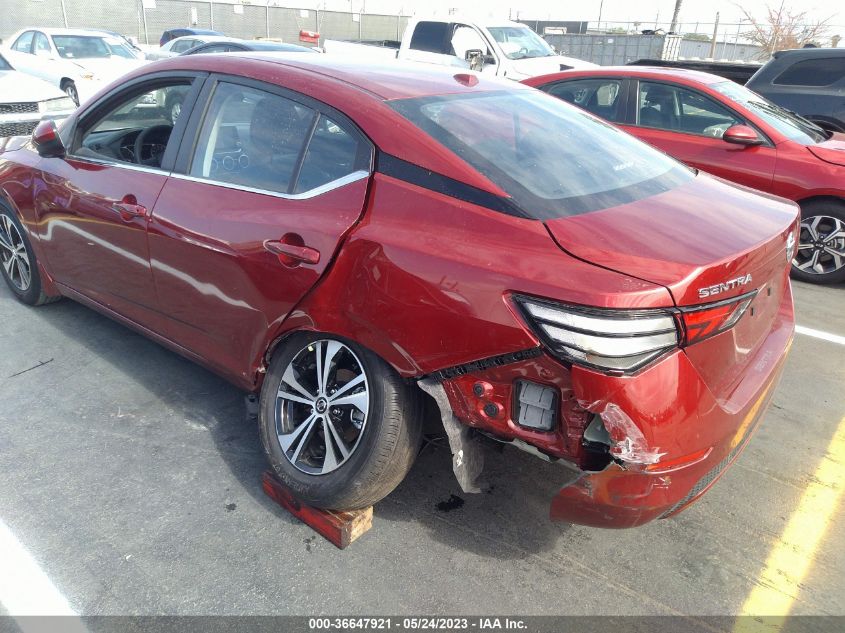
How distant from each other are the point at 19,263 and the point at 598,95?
5.20m

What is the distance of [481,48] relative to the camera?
37.8 feet

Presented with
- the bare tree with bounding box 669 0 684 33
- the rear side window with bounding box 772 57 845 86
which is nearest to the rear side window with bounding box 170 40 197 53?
the rear side window with bounding box 772 57 845 86

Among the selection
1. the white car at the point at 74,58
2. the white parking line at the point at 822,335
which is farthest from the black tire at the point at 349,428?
the white car at the point at 74,58

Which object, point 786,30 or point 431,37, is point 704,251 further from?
point 786,30

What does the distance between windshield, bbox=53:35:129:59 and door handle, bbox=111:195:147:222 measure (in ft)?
38.8

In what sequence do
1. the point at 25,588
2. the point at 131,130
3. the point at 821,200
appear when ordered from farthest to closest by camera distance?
the point at 821,200 → the point at 131,130 → the point at 25,588

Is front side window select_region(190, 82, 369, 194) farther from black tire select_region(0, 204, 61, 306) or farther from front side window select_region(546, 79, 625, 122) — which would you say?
front side window select_region(546, 79, 625, 122)

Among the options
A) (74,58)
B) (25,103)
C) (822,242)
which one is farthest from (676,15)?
(25,103)

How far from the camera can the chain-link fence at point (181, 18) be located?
84.1ft

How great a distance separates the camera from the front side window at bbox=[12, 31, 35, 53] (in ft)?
44.3

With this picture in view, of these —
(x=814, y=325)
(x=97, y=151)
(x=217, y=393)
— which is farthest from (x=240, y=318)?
(x=814, y=325)

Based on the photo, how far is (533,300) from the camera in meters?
2.06

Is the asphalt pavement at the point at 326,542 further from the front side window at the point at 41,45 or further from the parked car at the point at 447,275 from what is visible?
the front side window at the point at 41,45

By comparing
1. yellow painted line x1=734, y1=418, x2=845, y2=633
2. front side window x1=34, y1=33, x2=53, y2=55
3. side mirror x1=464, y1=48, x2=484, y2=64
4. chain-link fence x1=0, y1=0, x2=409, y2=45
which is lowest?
yellow painted line x1=734, y1=418, x2=845, y2=633
